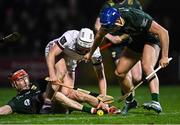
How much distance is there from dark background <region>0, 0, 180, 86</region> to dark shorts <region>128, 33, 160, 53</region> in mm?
9019

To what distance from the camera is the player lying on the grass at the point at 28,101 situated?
10.6m

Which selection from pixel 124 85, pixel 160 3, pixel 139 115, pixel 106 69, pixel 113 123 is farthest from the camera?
pixel 160 3

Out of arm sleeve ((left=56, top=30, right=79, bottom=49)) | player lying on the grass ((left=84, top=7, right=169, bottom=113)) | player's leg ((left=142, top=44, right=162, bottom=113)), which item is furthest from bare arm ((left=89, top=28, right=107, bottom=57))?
player's leg ((left=142, top=44, right=162, bottom=113))

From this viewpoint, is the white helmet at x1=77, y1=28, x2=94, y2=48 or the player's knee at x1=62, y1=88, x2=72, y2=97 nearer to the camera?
the white helmet at x1=77, y1=28, x2=94, y2=48

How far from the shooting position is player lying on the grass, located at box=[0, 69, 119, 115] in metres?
10.6

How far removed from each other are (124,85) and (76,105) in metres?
0.88

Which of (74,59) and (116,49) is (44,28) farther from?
(74,59)

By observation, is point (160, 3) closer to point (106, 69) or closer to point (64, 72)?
point (106, 69)

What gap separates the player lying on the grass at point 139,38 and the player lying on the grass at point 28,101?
0.71m

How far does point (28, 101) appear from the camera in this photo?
10766mm

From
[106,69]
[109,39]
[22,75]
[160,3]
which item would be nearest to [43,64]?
[106,69]

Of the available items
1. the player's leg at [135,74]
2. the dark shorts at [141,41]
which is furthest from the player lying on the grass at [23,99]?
the player's leg at [135,74]

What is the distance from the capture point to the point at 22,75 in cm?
Result: 1101

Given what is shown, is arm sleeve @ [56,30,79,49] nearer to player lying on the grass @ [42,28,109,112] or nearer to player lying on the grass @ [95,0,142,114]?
player lying on the grass @ [42,28,109,112]
